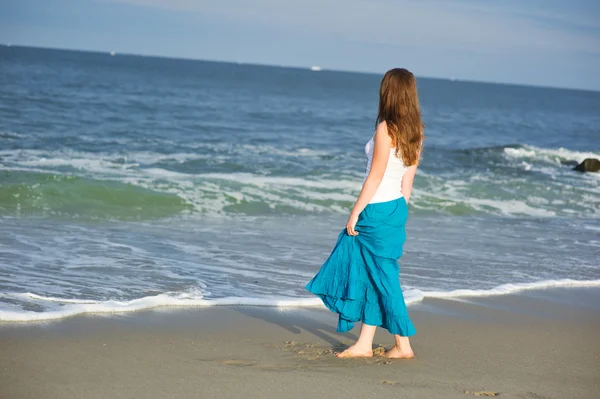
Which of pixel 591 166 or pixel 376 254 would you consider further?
pixel 591 166

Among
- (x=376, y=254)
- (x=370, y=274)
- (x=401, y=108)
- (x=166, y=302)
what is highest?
(x=401, y=108)

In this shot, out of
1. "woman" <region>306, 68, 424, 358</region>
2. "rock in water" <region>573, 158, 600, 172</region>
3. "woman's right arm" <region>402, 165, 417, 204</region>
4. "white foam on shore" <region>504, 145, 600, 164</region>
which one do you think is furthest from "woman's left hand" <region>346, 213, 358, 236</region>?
"white foam on shore" <region>504, 145, 600, 164</region>

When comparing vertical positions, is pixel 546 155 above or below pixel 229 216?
above

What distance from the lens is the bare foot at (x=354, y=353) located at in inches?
189

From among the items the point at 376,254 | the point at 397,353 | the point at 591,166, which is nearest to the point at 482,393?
the point at 397,353

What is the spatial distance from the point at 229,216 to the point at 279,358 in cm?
677

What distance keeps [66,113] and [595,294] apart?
22.1 meters

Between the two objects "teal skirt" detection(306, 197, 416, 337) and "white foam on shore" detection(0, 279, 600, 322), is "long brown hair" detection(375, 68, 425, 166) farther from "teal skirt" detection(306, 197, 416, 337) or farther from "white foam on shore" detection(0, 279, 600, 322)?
"white foam on shore" detection(0, 279, 600, 322)

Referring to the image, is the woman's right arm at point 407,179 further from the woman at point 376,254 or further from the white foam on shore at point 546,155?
the white foam on shore at point 546,155

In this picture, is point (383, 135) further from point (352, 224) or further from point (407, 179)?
point (352, 224)

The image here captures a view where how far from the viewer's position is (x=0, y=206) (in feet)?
35.2

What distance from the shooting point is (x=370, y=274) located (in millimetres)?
4750

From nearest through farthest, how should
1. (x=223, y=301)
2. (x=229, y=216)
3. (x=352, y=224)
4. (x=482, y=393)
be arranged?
(x=482, y=393) < (x=352, y=224) < (x=223, y=301) < (x=229, y=216)

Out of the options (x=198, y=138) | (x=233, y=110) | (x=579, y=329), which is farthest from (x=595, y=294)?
(x=233, y=110)
